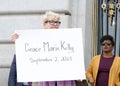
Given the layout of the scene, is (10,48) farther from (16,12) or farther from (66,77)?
(66,77)

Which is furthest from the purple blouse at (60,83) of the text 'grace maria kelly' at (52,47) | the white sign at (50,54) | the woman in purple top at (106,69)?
the woman in purple top at (106,69)

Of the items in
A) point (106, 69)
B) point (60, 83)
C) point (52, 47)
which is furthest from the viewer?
point (106, 69)

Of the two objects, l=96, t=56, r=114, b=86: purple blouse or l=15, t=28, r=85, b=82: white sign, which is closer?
l=15, t=28, r=85, b=82: white sign

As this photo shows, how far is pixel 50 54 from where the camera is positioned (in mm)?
4555

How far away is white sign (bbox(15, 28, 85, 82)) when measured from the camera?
4438mm

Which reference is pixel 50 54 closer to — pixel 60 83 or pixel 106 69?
pixel 60 83

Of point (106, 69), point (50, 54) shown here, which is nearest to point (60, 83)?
point (50, 54)

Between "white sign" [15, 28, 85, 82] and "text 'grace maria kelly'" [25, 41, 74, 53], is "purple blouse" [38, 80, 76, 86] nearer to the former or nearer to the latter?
"white sign" [15, 28, 85, 82]

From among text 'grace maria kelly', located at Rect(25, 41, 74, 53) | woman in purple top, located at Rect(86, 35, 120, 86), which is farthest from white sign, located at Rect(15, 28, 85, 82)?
woman in purple top, located at Rect(86, 35, 120, 86)

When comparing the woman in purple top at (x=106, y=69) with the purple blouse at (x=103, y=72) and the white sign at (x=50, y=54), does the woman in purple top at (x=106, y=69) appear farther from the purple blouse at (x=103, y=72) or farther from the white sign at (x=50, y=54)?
the white sign at (x=50, y=54)

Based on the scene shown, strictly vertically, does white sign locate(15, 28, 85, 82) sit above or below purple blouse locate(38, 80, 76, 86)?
above

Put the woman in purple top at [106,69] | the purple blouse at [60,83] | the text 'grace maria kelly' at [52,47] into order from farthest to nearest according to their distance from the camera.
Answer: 1. the woman in purple top at [106,69]
2. the text 'grace maria kelly' at [52,47]
3. the purple blouse at [60,83]

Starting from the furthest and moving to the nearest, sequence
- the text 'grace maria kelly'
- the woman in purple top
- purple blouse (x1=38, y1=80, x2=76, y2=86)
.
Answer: the woman in purple top → the text 'grace maria kelly' → purple blouse (x1=38, y1=80, x2=76, y2=86)

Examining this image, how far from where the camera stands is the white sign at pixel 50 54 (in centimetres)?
444
